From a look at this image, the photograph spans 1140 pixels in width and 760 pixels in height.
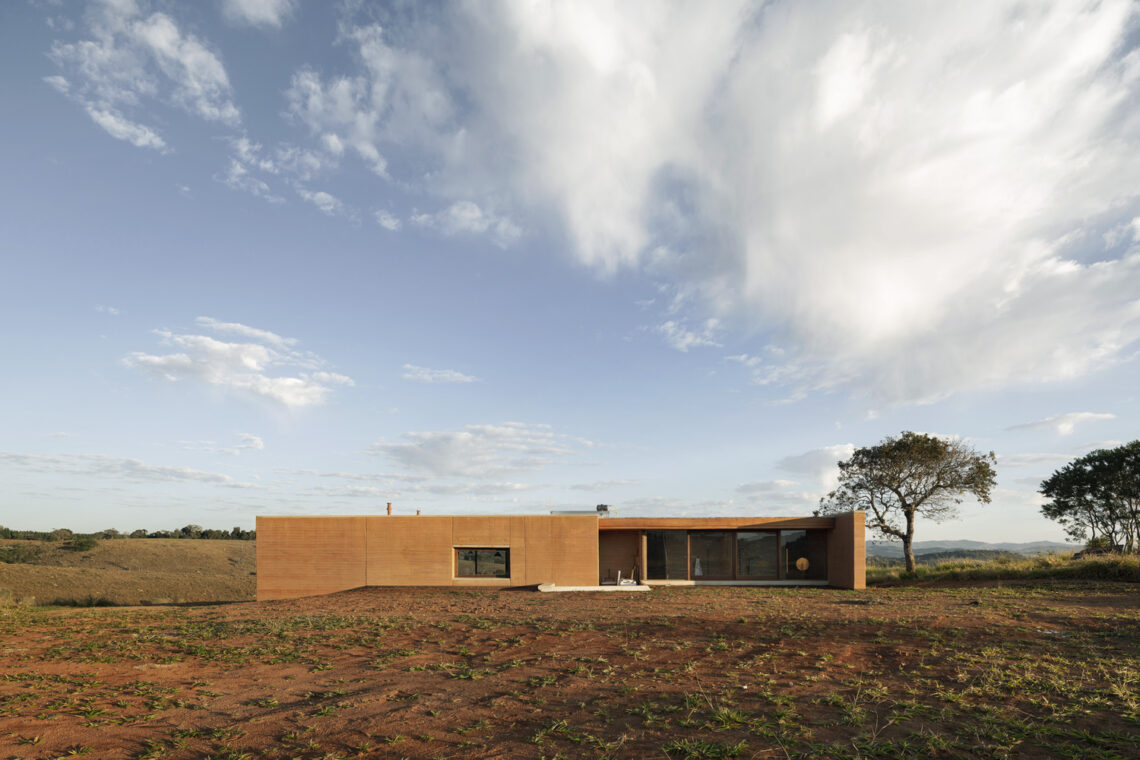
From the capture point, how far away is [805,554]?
26.6 meters

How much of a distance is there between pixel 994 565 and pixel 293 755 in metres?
30.7

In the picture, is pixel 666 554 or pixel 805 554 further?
pixel 805 554

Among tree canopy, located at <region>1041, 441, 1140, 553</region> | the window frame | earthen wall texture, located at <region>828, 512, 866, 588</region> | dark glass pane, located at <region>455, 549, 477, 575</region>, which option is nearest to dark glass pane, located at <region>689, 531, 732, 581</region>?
earthen wall texture, located at <region>828, 512, 866, 588</region>

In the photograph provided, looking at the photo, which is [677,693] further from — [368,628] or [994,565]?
[994,565]

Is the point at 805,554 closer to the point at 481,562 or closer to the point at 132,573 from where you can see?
the point at 481,562

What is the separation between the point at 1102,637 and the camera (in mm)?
11617

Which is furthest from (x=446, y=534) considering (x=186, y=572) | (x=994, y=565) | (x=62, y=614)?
(x=186, y=572)

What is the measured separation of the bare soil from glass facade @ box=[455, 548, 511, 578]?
8689mm

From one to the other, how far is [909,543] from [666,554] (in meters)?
14.3

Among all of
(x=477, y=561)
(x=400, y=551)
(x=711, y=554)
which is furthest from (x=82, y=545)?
(x=711, y=554)

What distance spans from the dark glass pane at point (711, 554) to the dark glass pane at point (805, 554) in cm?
242

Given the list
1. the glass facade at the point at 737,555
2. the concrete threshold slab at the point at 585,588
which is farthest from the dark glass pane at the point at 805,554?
the concrete threshold slab at the point at 585,588

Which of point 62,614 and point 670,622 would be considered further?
point 62,614

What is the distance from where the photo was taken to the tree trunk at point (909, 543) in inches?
1222
